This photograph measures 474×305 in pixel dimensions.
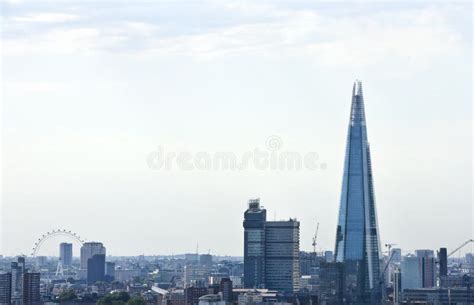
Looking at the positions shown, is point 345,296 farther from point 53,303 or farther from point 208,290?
point 53,303

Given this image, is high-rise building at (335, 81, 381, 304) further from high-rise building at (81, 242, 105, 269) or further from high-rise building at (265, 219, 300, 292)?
high-rise building at (81, 242, 105, 269)

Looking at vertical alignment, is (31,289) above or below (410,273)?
below

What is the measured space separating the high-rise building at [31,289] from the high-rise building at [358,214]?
18.3m

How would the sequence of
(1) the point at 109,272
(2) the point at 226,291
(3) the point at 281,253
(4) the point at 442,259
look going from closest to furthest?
1. (2) the point at 226,291
2. (3) the point at 281,253
3. (4) the point at 442,259
4. (1) the point at 109,272

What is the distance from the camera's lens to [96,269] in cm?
14962

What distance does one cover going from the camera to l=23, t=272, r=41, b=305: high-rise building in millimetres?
92231

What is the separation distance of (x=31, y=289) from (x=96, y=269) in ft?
179

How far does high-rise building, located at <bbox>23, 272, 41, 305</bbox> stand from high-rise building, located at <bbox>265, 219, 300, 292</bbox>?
19.0 metres

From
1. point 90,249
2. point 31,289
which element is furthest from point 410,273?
point 90,249

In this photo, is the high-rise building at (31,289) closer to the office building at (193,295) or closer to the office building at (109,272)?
the office building at (193,295)

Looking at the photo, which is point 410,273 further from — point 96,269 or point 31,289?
point 96,269

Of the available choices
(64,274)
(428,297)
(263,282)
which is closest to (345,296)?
(428,297)

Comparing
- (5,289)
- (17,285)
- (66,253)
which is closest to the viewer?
(5,289)

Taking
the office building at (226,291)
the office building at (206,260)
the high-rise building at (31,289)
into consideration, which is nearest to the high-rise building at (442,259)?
the office building at (226,291)
